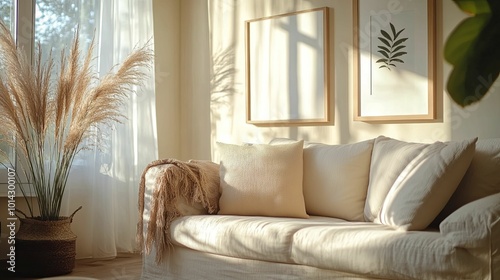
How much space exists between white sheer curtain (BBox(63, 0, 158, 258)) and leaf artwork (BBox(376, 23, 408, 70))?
1.78 m

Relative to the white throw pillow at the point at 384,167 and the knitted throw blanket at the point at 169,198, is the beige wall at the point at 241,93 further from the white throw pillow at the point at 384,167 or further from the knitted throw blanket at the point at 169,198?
the knitted throw blanket at the point at 169,198

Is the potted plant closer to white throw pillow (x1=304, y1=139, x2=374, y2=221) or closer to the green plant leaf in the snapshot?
white throw pillow (x1=304, y1=139, x2=374, y2=221)

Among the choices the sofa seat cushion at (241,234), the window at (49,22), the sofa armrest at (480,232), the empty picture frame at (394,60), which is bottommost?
the sofa seat cushion at (241,234)

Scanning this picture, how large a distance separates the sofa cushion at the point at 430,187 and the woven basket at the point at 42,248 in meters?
2.02

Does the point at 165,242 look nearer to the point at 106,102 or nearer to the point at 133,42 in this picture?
the point at 106,102

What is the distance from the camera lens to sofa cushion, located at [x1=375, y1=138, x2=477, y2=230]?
260cm

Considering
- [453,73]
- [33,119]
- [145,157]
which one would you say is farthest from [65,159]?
[453,73]

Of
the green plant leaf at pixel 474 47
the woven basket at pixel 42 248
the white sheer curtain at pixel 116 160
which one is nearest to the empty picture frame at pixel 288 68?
the white sheer curtain at pixel 116 160

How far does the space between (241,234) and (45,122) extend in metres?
1.53

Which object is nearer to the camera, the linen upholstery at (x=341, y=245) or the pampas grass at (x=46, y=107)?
the linen upholstery at (x=341, y=245)

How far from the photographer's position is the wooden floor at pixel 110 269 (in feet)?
12.2

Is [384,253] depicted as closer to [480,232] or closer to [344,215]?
[480,232]

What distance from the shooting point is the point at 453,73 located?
0.54m

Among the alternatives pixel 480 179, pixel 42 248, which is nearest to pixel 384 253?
pixel 480 179
